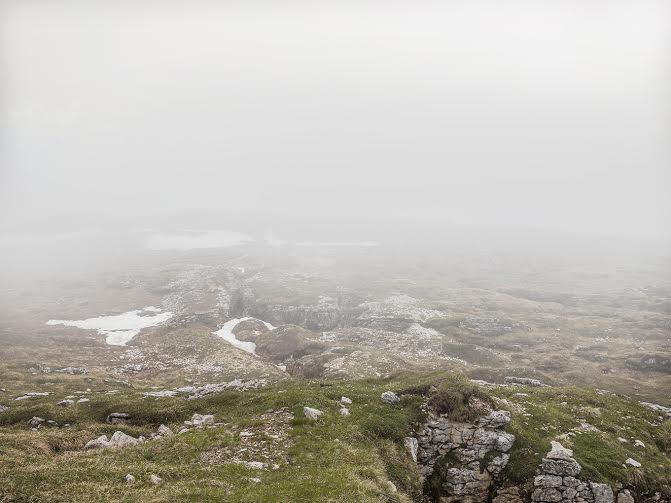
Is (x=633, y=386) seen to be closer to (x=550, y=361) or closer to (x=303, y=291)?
(x=550, y=361)

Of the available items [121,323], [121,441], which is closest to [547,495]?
[121,441]

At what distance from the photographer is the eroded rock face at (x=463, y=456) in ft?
90.6

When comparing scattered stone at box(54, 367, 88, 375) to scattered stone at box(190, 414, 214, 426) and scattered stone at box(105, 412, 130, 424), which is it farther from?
scattered stone at box(190, 414, 214, 426)

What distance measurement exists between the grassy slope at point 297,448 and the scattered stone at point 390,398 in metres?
0.50

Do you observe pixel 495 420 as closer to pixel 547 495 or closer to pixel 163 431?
pixel 547 495

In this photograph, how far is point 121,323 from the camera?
106 meters

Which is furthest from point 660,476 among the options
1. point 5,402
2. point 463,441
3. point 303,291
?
point 303,291

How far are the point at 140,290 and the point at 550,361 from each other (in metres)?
136

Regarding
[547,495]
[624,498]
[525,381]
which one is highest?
[624,498]

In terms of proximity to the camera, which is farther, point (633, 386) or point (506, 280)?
point (506, 280)

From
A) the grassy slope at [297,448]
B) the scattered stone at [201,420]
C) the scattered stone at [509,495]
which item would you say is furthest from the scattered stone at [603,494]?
the scattered stone at [201,420]

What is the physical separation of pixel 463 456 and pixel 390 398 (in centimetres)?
665

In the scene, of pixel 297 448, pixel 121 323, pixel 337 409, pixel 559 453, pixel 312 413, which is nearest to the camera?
pixel 297 448

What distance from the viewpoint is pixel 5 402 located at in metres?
38.1
